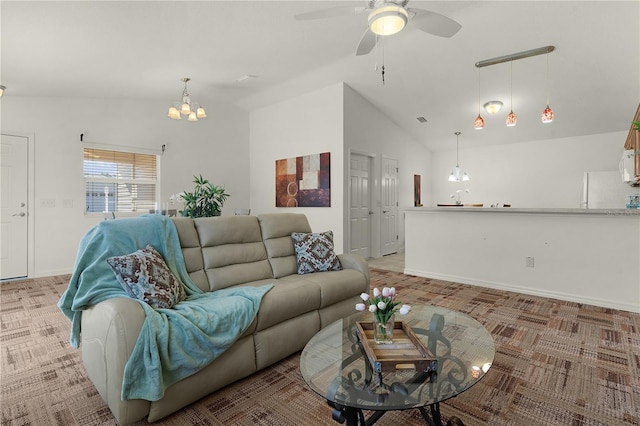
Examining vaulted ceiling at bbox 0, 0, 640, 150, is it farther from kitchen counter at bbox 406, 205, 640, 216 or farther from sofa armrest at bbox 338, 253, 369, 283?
sofa armrest at bbox 338, 253, 369, 283

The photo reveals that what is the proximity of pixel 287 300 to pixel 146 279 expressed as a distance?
891 millimetres

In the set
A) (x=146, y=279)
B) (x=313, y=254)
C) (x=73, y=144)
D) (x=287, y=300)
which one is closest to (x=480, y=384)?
(x=287, y=300)

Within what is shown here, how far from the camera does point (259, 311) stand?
207 cm

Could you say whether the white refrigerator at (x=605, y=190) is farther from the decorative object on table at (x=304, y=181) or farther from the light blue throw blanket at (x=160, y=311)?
the light blue throw blanket at (x=160, y=311)

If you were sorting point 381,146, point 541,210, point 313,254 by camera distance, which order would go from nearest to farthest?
point 313,254
point 541,210
point 381,146

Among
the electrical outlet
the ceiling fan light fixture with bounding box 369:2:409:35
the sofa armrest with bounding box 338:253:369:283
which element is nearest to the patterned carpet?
the sofa armrest with bounding box 338:253:369:283

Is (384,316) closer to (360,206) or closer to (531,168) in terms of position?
(360,206)

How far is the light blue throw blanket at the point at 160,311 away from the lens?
154 cm

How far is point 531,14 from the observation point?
352cm

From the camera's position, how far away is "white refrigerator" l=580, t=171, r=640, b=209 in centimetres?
599

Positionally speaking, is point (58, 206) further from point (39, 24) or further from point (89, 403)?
point (89, 403)

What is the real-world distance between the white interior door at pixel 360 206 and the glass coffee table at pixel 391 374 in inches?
159

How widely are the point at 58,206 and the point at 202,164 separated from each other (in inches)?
92.7

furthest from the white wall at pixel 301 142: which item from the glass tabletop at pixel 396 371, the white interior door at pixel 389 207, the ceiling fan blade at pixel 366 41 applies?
the glass tabletop at pixel 396 371
